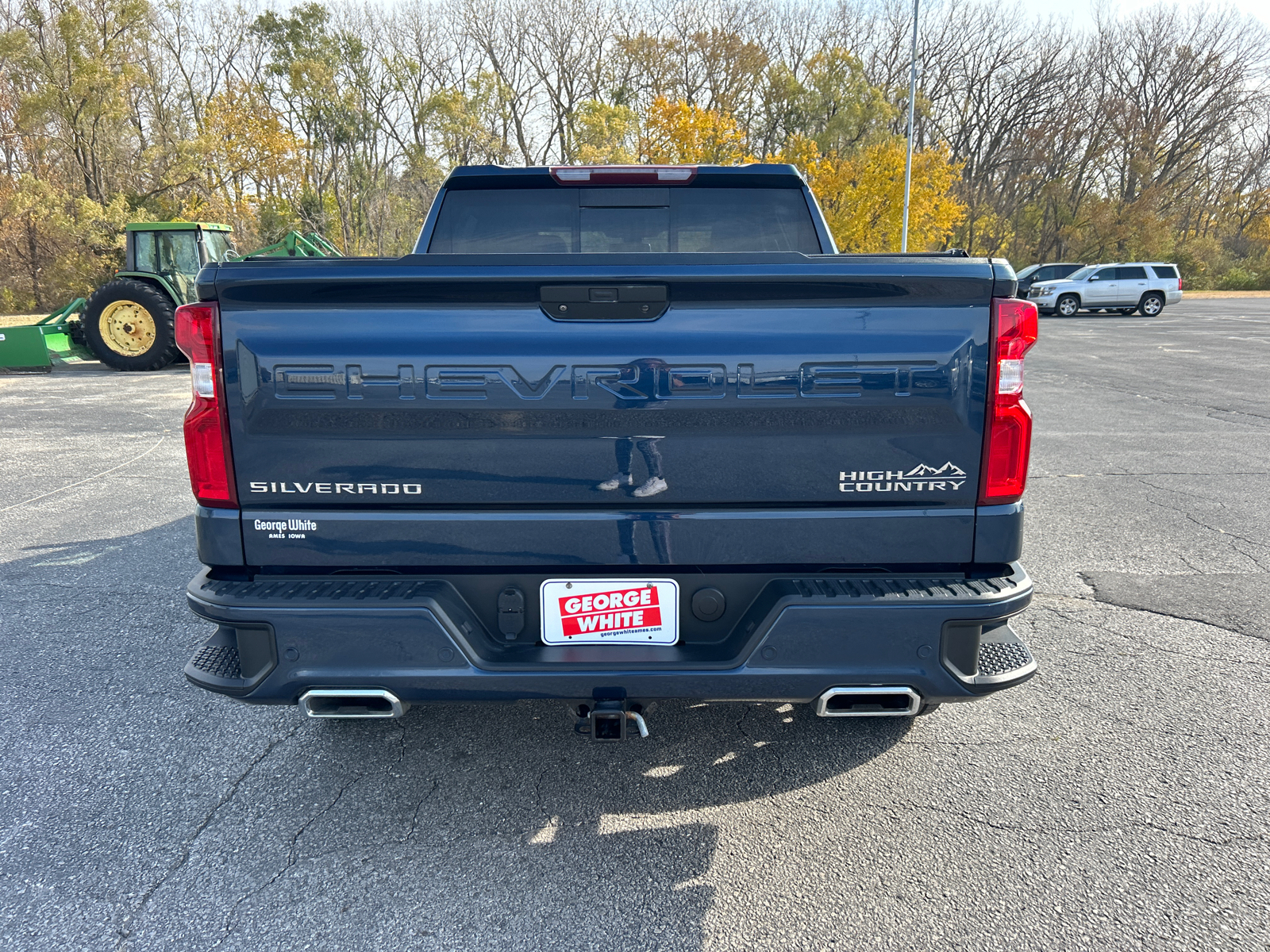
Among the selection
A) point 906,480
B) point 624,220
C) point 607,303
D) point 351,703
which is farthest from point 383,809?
point 624,220

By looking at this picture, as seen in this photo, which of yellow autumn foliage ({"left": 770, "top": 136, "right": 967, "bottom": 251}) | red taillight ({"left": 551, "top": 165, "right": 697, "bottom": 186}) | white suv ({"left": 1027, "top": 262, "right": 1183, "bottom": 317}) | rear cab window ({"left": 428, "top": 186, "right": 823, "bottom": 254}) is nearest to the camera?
red taillight ({"left": 551, "top": 165, "right": 697, "bottom": 186})

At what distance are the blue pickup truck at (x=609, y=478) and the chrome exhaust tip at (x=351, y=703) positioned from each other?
1 cm

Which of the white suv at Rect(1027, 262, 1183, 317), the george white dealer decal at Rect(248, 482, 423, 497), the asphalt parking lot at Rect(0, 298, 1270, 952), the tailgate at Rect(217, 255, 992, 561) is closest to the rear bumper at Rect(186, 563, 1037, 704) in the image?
the george white dealer decal at Rect(248, 482, 423, 497)

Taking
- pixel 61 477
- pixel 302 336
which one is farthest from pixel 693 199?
pixel 61 477

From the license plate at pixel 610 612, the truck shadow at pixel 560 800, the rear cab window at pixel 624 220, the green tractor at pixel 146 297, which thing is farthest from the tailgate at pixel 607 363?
the green tractor at pixel 146 297

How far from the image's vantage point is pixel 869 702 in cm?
233

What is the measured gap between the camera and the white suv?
30.4 meters

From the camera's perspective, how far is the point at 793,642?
2.21 m

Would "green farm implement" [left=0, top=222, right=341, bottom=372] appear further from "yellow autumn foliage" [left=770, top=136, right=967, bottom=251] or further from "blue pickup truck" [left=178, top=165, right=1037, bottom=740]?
"yellow autumn foliage" [left=770, top=136, right=967, bottom=251]

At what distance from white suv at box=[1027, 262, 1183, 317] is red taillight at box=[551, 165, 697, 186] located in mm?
31734

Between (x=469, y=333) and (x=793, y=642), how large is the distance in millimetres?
1215

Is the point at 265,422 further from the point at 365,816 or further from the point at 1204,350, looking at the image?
the point at 1204,350

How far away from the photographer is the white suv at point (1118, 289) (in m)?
30.4

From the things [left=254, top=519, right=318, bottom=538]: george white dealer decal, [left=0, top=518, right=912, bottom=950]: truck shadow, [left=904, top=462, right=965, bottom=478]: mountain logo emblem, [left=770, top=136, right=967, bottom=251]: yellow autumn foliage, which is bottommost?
[left=0, top=518, right=912, bottom=950]: truck shadow
